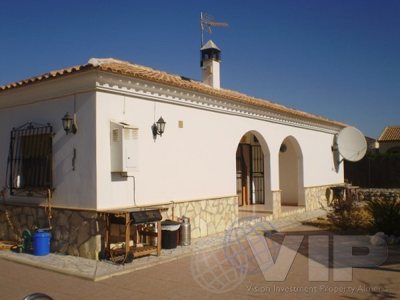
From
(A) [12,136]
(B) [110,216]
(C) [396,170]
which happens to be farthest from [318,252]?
(C) [396,170]

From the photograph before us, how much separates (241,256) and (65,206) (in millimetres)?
4089

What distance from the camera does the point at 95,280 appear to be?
23.1 ft

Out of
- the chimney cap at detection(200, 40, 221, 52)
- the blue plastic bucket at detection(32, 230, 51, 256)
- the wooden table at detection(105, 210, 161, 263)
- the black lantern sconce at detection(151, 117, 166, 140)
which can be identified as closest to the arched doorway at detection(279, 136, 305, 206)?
the chimney cap at detection(200, 40, 221, 52)

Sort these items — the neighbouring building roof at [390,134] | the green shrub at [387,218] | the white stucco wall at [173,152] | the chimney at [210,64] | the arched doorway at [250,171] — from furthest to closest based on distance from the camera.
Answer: the neighbouring building roof at [390,134], the arched doorway at [250,171], the chimney at [210,64], the green shrub at [387,218], the white stucco wall at [173,152]

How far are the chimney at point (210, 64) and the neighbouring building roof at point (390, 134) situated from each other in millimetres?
29530

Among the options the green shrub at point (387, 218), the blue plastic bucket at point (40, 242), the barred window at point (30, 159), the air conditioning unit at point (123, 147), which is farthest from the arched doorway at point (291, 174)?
the blue plastic bucket at point (40, 242)

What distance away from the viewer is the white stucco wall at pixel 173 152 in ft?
28.7

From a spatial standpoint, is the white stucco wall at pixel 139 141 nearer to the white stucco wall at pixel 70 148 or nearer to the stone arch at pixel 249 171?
the white stucco wall at pixel 70 148

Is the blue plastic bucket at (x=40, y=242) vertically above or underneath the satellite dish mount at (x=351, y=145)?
underneath

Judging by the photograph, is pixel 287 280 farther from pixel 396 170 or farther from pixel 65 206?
pixel 396 170

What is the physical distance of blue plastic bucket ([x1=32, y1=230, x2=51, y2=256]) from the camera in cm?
895

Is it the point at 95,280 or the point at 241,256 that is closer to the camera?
the point at 95,280

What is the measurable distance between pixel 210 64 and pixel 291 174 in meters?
5.85

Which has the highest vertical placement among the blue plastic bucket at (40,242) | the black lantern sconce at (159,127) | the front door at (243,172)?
the black lantern sconce at (159,127)
